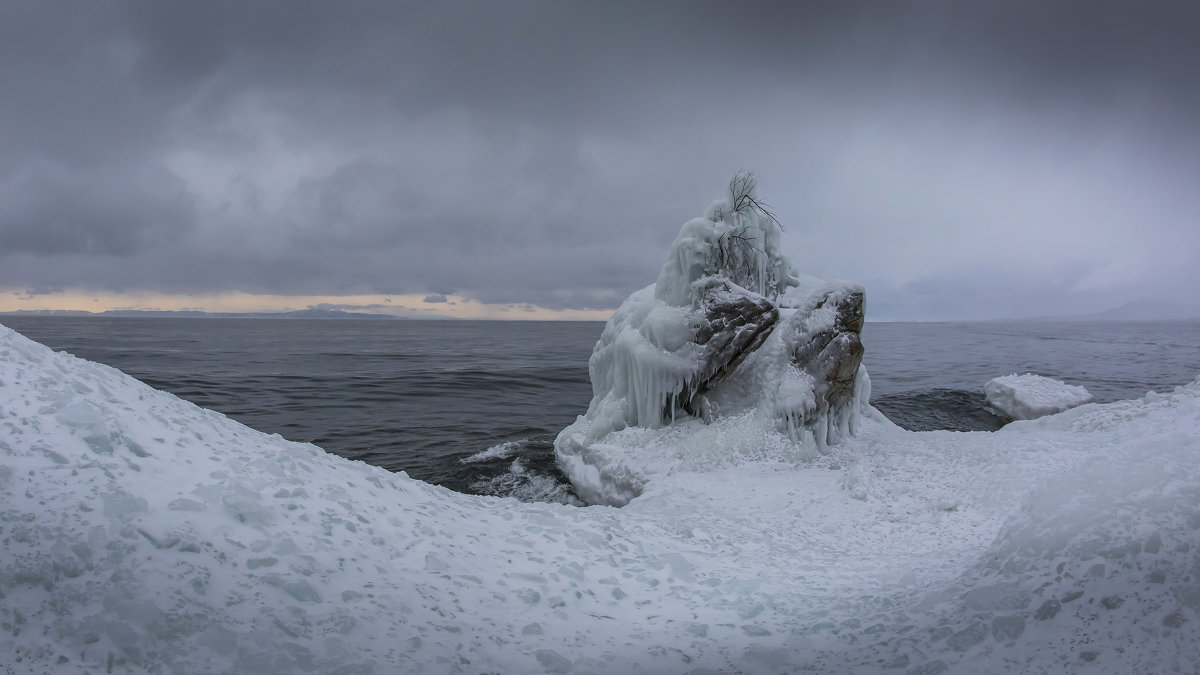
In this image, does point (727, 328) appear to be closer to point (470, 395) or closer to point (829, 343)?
point (829, 343)

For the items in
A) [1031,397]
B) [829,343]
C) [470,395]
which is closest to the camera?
[829,343]

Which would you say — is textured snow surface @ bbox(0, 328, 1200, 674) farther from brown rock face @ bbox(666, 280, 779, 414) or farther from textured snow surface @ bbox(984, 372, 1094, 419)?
textured snow surface @ bbox(984, 372, 1094, 419)

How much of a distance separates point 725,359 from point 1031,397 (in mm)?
12990

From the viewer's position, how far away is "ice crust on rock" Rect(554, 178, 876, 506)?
989cm

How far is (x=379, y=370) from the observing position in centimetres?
3266

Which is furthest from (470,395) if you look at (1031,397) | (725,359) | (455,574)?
(455,574)

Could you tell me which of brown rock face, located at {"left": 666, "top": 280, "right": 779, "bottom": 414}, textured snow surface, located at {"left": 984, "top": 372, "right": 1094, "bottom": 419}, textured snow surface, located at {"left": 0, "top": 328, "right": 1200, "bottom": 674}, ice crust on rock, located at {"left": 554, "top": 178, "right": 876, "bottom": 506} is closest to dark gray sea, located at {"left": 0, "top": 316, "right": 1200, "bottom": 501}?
textured snow surface, located at {"left": 984, "top": 372, "right": 1094, "bottom": 419}

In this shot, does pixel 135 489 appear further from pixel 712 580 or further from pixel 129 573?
pixel 712 580

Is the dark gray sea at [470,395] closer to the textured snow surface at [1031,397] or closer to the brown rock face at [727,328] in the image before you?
the textured snow surface at [1031,397]

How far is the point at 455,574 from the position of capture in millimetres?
4102

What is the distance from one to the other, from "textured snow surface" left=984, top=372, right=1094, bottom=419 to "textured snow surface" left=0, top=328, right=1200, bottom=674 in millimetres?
13529

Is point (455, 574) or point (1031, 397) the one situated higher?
point (455, 574)

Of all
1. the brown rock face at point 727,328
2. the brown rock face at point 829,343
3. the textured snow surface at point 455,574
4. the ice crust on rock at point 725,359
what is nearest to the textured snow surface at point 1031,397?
the ice crust on rock at point 725,359

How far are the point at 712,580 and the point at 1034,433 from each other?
8265 mm
